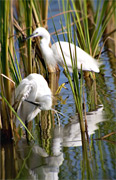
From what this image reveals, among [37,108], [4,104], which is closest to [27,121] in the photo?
[37,108]

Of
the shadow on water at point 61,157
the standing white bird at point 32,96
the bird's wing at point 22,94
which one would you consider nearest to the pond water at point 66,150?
the shadow on water at point 61,157

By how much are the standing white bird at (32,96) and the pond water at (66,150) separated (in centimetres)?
20

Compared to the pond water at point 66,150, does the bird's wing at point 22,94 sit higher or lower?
higher

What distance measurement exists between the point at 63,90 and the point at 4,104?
7.02 feet

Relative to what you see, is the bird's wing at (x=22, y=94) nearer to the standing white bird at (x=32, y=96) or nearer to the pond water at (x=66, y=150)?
the standing white bird at (x=32, y=96)

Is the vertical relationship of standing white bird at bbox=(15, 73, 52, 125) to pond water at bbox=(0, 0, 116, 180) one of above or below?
above

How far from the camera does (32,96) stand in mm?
3709

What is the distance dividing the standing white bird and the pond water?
0.20 metres

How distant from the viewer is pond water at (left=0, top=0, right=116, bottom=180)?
282 cm

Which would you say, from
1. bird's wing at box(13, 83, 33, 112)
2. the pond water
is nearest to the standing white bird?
bird's wing at box(13, 83, 33, 112)

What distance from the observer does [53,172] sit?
285cm

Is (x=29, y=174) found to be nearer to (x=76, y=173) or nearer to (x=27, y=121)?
(x=76, y=173)

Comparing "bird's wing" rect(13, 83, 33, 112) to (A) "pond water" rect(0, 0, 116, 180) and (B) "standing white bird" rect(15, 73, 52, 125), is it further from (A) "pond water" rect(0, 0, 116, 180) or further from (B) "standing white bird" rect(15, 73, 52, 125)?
(A) "pond water" rect(0, 0, 116, 180)

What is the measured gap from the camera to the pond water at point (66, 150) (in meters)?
2.82
